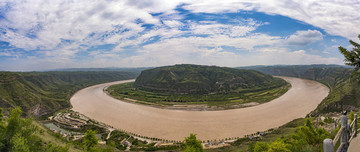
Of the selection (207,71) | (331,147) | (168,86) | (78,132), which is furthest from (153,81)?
(331,147)

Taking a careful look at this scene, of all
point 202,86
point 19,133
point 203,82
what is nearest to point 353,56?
point 19,133

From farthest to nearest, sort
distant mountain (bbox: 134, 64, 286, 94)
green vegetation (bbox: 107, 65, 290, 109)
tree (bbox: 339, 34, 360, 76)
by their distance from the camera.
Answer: distant mountain (bbox: 134, 64, 286, 94)
green vegetation (bbox: 107, 65, 290, 109)
tree (bbox: 339, 34, 360, 76)

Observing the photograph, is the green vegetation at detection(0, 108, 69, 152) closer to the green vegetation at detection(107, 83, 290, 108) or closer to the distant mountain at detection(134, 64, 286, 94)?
the green vegetation at detection(107, 83, 290, 108)

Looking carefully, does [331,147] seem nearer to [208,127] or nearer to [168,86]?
[208,127]

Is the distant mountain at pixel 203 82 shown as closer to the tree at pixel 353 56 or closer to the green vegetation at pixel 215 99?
the green vegetation at pixel 215 99

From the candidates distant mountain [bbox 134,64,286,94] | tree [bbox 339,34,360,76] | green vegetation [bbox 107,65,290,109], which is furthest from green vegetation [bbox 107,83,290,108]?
tree [bbox 339,34,360,76]

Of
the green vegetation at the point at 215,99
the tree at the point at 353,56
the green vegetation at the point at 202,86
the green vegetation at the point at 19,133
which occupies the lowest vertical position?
the green vegetation at the point at 215,99

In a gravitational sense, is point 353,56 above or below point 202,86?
above

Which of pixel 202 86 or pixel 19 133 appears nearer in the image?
pixel 19 133

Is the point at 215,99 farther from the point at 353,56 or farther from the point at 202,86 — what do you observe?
the point at 353,56

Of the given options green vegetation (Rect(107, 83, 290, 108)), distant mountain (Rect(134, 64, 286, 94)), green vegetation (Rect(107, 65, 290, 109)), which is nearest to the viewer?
green vegetation (Rect(107, 83, 290, 108))

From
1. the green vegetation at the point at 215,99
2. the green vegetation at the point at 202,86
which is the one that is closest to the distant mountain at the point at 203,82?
the green vegetation at the point at 202,86

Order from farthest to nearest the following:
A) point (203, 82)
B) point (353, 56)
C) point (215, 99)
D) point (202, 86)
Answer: point (203, 82), point (202, 86), point (215, 99), point (353, 56)
